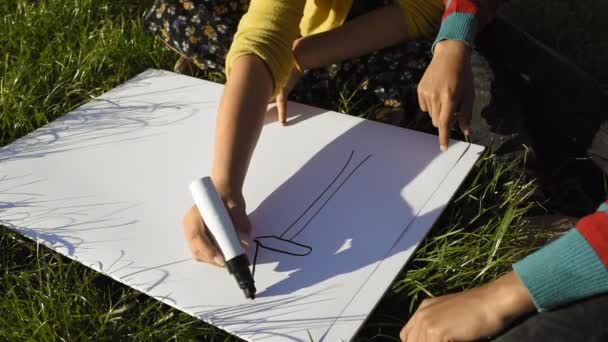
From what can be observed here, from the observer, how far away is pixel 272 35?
3.94 feet

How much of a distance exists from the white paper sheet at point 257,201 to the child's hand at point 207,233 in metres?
0.02

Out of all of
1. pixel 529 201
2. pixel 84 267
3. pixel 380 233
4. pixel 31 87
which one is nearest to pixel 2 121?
pixel 31 87

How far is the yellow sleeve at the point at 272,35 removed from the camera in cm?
118

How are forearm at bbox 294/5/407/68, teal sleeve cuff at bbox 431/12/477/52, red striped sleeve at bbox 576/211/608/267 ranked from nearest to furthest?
red striped sleeve at bbox 576/211/608/267
teal sleeve cuff at bbox 431/12/477/52
forearm at bbox 294/5/407/68

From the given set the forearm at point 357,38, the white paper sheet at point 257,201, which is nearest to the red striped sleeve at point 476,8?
the forearm at point 357,38

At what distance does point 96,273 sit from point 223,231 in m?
0.27

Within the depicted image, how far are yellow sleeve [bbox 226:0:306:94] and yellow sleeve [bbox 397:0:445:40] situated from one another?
22 centimetres

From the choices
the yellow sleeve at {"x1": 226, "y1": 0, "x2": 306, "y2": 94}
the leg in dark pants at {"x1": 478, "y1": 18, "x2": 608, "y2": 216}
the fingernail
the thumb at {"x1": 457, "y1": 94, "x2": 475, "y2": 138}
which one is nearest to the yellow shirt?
the yellow sleeve at {"x1": 226, "y1": 0, "x2": 306, "y2": 94}

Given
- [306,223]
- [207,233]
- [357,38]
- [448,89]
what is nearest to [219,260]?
[207,233]

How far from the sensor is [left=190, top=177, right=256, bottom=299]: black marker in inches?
37.1

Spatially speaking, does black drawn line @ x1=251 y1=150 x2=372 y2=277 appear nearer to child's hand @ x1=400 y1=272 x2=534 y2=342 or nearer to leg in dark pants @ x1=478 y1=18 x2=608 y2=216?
child's hand @ x1=400 y1=272 x2=534 y2=342

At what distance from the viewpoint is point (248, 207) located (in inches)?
43.8

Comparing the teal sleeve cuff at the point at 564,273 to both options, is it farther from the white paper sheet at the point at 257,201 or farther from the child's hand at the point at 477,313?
the white paper sheet at the point at 257,201

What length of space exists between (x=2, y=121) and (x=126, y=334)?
2.06ft
